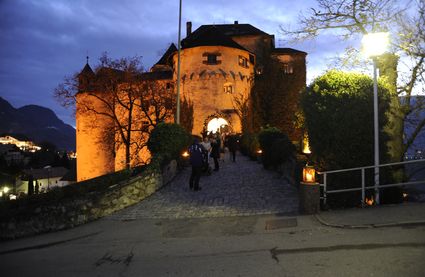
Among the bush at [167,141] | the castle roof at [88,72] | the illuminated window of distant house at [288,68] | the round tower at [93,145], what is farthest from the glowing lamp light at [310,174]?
the round tower at [93,145]

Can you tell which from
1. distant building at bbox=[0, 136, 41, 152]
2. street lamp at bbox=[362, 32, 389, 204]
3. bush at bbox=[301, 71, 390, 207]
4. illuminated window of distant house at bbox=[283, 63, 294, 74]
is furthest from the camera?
distant building at bbox=[0, 136, 41, 152]

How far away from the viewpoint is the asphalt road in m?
5.58

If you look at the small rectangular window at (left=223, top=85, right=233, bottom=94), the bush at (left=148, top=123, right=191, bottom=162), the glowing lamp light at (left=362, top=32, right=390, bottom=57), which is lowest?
the bush at (left=148, top=123, right=191, bottom=162)

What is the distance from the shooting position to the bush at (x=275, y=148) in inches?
565

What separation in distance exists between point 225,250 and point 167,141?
9.49 metres

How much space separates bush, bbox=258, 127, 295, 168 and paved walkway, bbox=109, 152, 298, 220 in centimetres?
63

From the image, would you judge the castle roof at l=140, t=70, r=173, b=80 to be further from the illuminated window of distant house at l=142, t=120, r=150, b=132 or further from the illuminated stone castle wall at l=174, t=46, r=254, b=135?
the illuminated window of distant house at l=142, t=120, r=150, b=132

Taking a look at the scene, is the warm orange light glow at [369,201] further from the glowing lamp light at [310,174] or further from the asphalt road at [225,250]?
the asphalt road at [225,250]

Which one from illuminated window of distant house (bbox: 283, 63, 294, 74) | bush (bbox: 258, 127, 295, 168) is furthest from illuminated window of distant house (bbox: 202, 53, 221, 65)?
bush (bbox: 258, 127, 295, 168)

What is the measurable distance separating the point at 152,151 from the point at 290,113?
23.2 meters

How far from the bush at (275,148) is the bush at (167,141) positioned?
4.00 m

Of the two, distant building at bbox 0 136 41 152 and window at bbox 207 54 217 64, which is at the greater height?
window at bbox 207 54 217 64

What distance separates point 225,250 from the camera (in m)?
6.79

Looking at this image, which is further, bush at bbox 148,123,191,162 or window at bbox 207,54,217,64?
window at bbox 207,54,217,64
